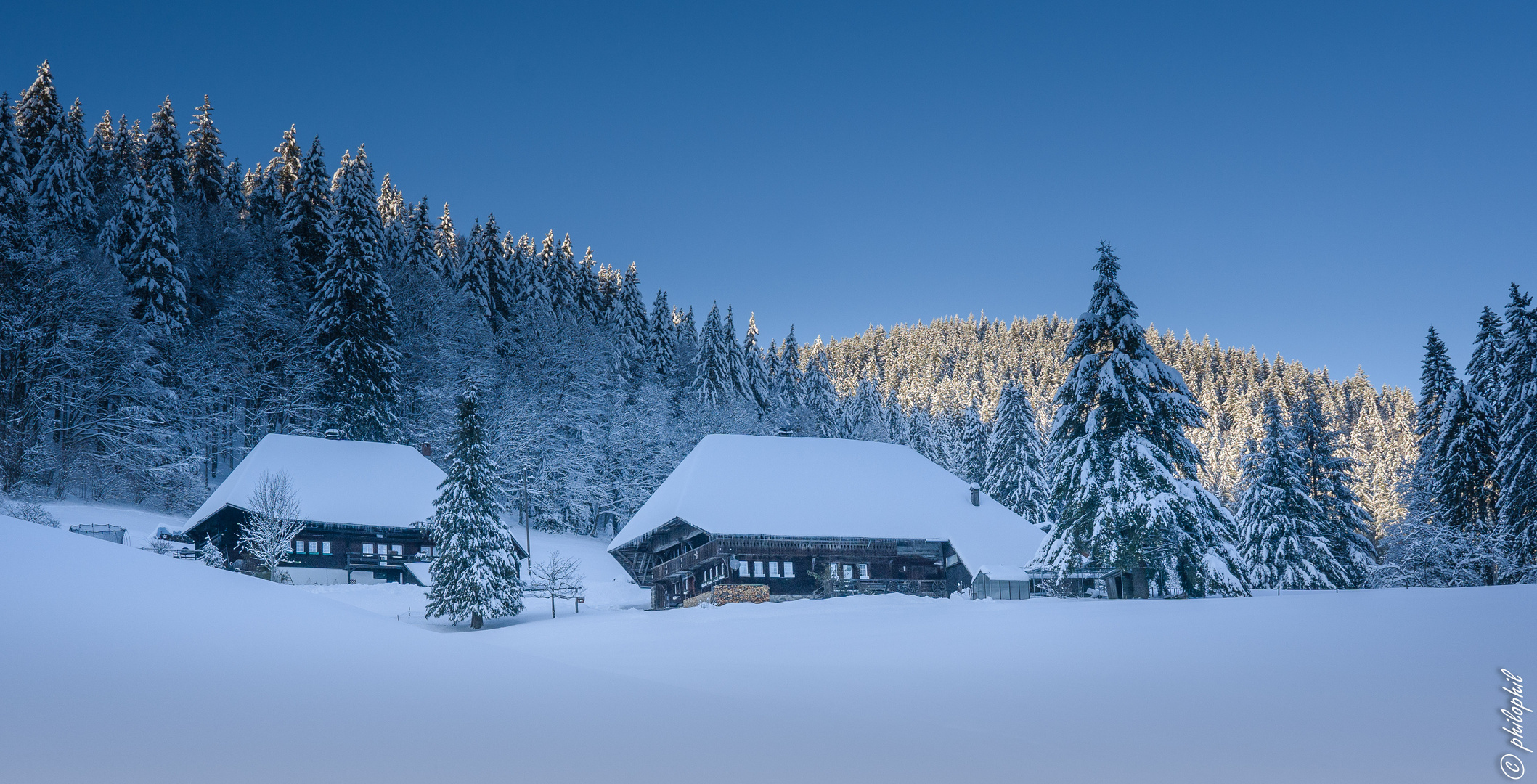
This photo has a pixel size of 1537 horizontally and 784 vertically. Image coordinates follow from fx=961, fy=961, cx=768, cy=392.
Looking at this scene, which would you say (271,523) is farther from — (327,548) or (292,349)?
(292,349)

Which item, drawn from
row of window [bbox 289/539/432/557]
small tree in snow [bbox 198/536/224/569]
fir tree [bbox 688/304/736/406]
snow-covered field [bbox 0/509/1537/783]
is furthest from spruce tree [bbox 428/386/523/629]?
fir tree [bbox 688/304/736/406]

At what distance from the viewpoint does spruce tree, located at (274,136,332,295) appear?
6197cm

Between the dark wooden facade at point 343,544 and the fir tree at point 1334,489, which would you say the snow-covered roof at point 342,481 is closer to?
the dark wooden facade at point 343,544

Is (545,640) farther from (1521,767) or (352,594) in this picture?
(1521,767)

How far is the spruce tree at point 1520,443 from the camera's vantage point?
37.2 meters

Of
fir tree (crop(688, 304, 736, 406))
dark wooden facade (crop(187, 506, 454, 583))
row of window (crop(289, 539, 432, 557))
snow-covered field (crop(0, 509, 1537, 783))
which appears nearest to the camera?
snow-covered field (crop(0, 509, 1537, 783))

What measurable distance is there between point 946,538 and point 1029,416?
24852mm

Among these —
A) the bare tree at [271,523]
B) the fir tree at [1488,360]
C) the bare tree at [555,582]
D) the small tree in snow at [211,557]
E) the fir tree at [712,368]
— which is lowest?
the bare tree at [555,582]

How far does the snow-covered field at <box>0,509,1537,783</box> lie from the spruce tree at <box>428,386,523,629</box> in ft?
72.0

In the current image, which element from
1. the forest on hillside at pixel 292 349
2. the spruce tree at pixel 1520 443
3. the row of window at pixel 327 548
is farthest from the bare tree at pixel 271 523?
the spruce tree at pixel 1520 443

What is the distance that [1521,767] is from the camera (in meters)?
9.68

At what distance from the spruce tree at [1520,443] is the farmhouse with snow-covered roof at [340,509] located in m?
48.6

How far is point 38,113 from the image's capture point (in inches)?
2397

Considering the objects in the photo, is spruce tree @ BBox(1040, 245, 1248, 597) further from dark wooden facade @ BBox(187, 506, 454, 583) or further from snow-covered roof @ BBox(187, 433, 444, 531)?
dark wooden facade @ BBox(187, 506, 454, 583)
